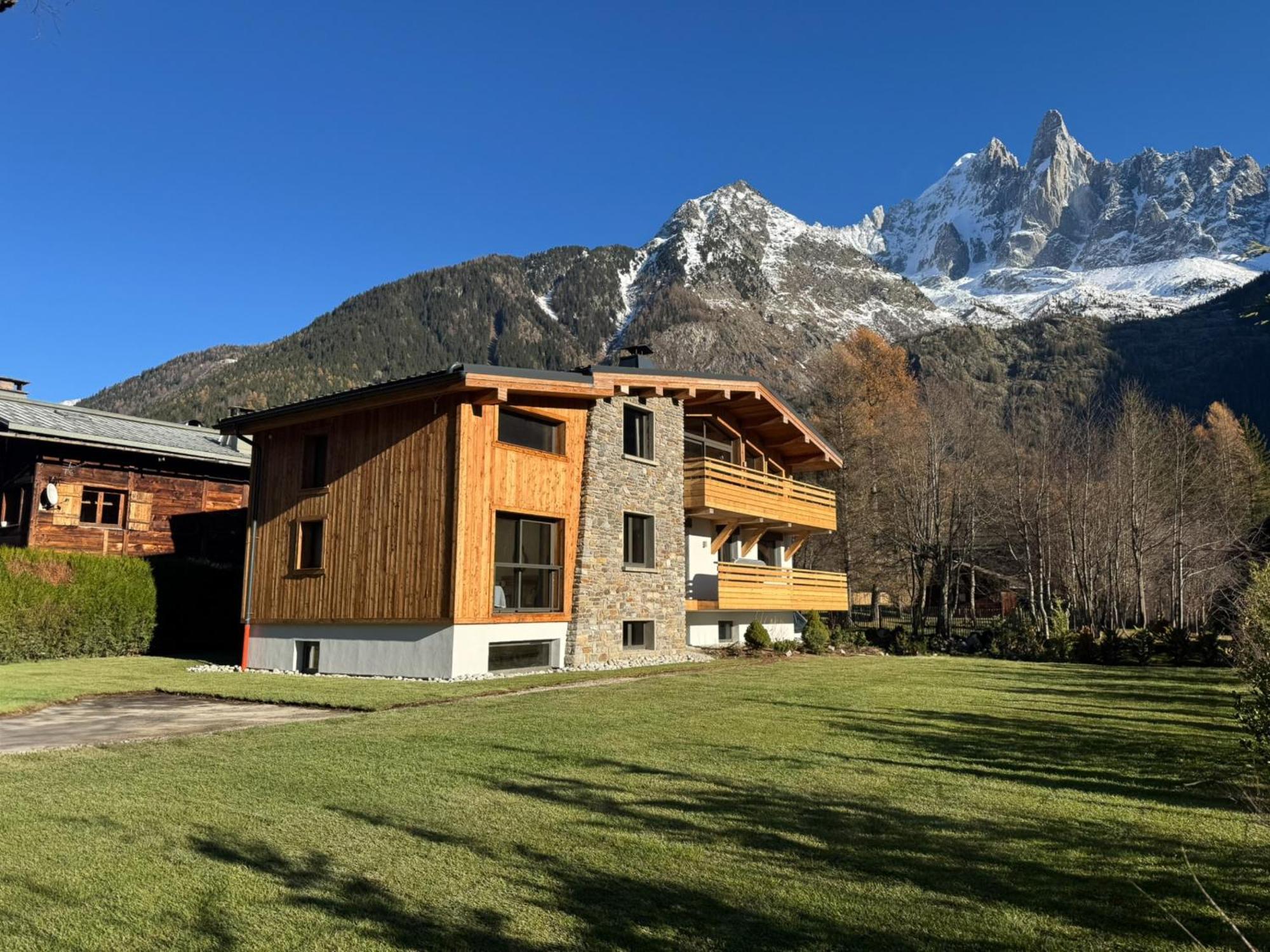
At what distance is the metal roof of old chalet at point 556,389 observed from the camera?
1705 centimetres

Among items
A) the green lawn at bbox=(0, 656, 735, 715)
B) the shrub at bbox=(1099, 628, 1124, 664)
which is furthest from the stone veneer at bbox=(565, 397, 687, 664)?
the shrub at bbox=(1099, 628, 1124, 664)

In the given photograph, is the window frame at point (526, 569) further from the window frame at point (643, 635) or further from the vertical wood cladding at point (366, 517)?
the window frame at point (643, 635)

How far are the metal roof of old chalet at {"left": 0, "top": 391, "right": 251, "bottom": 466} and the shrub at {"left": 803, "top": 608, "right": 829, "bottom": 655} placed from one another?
17464mm

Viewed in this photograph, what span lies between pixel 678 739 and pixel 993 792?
328 centimetres

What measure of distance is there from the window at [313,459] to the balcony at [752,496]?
9191 mm

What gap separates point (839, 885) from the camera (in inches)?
176

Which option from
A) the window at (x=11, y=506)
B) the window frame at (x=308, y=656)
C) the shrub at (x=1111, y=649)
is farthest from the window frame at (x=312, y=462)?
the shrub at (x=1111, y=649)

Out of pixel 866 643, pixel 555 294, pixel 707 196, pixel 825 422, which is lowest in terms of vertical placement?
pixel 866 643

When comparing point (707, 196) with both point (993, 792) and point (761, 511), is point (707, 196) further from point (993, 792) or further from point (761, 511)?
point (993, 792)

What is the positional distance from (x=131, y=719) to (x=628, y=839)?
8823mm

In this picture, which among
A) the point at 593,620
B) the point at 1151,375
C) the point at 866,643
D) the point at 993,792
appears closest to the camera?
the point at 993,792

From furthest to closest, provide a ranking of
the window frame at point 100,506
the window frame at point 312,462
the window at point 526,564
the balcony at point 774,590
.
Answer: the window frame at point 100,506 < the balcony at point 774,590 < the window frame at point 312,462 < the window at point 526,564

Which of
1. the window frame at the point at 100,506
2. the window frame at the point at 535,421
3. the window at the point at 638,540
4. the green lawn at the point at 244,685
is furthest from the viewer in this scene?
the window frame at the point at 100,506

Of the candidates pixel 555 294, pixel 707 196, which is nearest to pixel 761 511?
pixel 555 294
